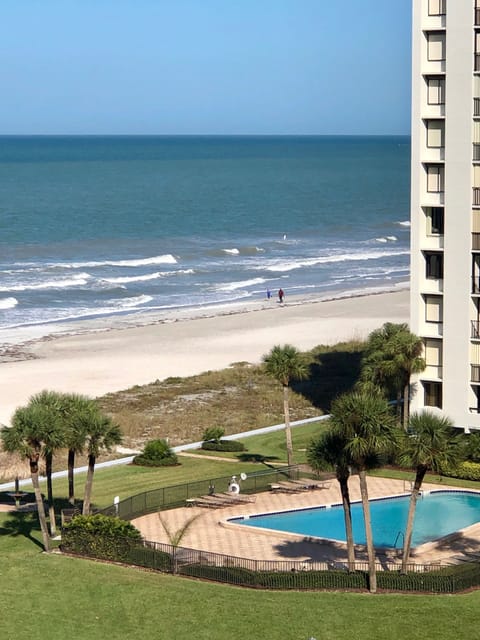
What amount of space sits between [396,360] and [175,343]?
31.0 meters

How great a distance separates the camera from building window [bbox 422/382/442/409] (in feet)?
153

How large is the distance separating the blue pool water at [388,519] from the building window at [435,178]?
1113 cm

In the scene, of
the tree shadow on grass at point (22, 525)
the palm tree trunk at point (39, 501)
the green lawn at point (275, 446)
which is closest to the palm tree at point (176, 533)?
the palm tree trunk at point (39, 501)

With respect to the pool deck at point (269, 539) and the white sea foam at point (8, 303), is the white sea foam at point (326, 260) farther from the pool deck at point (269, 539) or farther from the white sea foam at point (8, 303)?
the pool deck at point (269, 539)

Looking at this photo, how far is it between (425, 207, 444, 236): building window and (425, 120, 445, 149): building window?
2.27 m

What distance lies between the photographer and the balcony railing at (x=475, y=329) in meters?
45.3

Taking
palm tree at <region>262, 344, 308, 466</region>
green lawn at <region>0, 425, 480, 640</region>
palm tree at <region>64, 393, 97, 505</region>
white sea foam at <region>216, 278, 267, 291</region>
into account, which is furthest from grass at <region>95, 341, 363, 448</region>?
white sea foam at <region>216, 278, 267, 291</region>

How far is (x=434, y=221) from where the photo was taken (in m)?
46.4

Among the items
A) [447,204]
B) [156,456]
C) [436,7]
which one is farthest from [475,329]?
[156,456]

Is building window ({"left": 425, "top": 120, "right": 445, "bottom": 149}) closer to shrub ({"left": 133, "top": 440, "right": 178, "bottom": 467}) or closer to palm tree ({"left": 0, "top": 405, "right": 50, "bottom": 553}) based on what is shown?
shrub ({"left": 133, "top": 440, "right": 178, "bottom": 467})

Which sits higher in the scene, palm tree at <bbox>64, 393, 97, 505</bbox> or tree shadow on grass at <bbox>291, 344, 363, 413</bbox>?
palm tree at <bbox>64, 393, 97, 505</bbox>

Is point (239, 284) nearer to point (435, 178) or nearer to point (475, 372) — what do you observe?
point (435, 178)

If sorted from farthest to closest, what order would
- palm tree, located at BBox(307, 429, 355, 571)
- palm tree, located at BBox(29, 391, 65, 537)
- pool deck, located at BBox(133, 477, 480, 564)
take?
pool deck, located at BBox(133, 477, 480, 564)
palm tree, located at BBox(29, 391, 65, 537)
palm tree, located at BBox(307, 429, 355, 571)

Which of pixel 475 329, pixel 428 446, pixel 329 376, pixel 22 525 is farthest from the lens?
pixel 329 376
